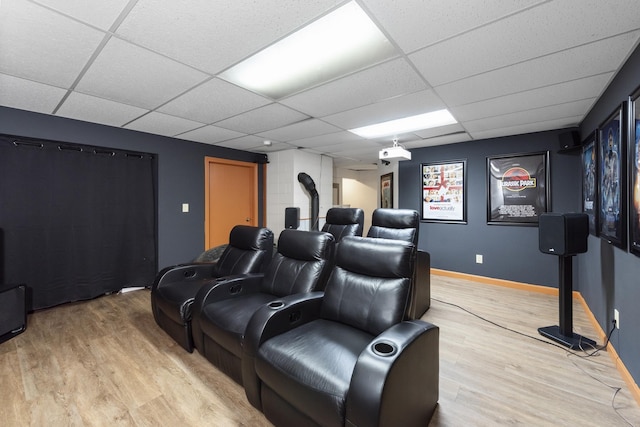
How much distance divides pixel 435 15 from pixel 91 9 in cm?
186

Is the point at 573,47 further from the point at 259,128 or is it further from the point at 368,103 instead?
the point at 259,128

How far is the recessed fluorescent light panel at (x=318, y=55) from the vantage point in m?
1.64

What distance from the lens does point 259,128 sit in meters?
3.75

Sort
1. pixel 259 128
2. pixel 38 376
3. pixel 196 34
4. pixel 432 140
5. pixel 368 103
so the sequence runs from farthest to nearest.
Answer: pixel 432 140, pixel 259 128, pixel 368 103, pixel 38 376, pixel 196 34

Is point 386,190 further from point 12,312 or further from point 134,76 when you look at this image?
point 12,312

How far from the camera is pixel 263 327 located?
1626 mm

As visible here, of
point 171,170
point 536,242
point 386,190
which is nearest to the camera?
point 536,242

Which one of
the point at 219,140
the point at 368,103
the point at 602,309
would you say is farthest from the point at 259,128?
the point at 602,309

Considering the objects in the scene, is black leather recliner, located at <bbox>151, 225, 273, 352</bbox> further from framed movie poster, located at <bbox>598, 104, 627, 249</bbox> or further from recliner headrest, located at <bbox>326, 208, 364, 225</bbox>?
framed movie poster, located at <bbox>598, 104, 627, 249</bbox>

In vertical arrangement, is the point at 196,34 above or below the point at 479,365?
above

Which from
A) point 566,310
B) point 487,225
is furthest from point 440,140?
point 566,310

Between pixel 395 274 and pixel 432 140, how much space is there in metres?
3.38

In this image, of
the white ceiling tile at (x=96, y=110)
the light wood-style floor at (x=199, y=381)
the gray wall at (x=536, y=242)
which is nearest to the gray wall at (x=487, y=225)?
the gray wall at (x=536, y=242)

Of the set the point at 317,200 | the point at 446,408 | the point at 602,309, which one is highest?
the point at 317,200
